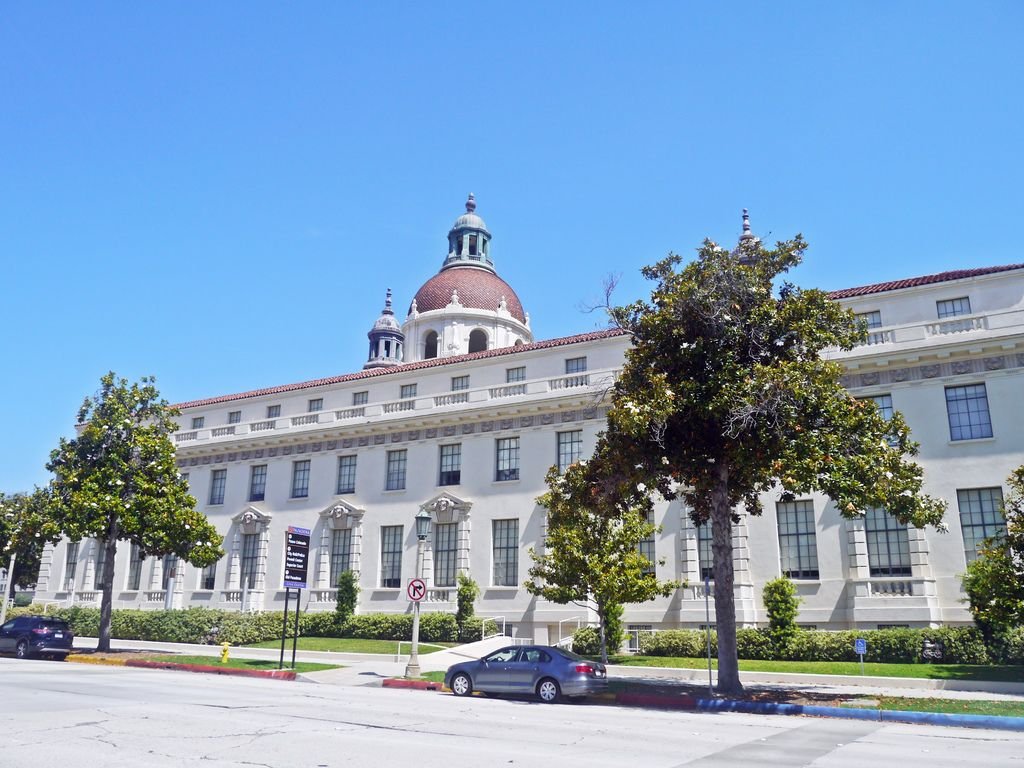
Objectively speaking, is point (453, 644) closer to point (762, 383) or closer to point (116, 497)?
point (116, 497)

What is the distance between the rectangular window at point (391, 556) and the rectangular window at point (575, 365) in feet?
38.6

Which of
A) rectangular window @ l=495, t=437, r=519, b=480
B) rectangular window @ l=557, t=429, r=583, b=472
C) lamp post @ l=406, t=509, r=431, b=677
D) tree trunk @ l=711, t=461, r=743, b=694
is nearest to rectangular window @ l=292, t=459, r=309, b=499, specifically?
rectangular window @ l=495, t=437, r=519, b=480

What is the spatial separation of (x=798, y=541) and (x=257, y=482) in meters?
29.7

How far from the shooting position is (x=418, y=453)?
43000 mm

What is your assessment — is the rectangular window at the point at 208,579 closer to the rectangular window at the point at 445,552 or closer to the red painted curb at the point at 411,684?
the rectangular window at the point at 445,552

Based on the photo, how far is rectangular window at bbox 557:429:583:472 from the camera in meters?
38.7

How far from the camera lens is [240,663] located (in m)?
27.7

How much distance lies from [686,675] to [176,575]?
3262cm

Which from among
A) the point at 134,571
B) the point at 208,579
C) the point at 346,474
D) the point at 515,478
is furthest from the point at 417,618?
the point at 134,571

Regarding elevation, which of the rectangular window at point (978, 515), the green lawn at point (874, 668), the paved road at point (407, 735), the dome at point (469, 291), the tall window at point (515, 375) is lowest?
the green lawn at point (874, 668)

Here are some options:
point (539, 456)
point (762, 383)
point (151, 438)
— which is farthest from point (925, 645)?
point (151, 438)

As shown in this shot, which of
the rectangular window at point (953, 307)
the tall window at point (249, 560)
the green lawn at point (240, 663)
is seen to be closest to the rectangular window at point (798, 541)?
the rectangular window at point (953, 307)

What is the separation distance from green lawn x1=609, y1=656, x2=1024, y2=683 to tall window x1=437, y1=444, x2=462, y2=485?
14977 mm

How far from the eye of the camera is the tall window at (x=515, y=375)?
4225 centimetres
